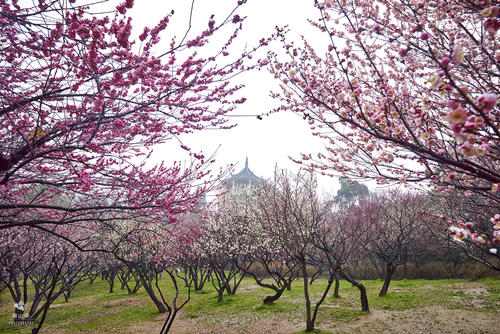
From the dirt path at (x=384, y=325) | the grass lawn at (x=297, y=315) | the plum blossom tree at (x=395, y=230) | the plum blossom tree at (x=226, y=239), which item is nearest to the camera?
the dirt path at (x=384, y=325)

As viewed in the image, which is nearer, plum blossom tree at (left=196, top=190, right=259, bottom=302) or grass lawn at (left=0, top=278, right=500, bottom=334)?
grass lawn at (left=0, top=278, right=500, bottom=334)

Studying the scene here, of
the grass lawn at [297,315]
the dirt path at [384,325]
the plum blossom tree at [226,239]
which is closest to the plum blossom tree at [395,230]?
the grass lawn at [297,315]

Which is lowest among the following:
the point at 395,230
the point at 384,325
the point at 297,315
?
the point at 297,315

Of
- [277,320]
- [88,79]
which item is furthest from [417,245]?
[88,79]

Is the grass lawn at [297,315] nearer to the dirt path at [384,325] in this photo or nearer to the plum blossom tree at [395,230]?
the dirt path at [384,325]

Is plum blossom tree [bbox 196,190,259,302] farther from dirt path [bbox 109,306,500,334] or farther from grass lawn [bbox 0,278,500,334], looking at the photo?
dirt path [bbox 109,306,500,334]

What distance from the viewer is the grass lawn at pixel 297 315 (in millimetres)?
10125

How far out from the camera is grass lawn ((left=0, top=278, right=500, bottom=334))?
10.1m

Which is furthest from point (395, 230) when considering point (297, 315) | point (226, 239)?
point (297, 315)

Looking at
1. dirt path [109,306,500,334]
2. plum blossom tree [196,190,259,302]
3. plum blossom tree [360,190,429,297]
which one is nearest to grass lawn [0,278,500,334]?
dirt path [109,306,500,334]

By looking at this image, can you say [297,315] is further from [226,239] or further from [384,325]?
[226,239]

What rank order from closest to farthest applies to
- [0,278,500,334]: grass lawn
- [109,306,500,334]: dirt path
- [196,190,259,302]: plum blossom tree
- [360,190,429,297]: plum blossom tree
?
[109,306,500,334]: dirt path, [0,278,500,334]: grass lawn, [360,190,429,297]: plum blossom tree, [196,190,259,302]: plum blossom tree

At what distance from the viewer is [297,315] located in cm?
1209

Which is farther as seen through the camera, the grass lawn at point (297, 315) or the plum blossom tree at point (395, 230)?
the plum blossom tree at point (395, 230)
